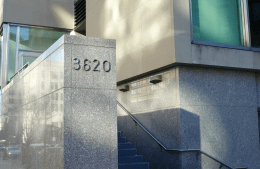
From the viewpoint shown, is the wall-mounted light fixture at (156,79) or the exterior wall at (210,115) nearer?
the exterior wall at (210,115)

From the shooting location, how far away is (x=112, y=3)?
41.7 feet

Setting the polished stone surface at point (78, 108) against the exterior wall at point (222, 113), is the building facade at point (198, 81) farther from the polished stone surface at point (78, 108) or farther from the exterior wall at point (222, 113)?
→ the polished stone surface at point (78, 108)

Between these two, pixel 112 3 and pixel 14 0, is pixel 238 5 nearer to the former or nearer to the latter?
pixel 112 3

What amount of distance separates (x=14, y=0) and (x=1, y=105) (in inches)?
267

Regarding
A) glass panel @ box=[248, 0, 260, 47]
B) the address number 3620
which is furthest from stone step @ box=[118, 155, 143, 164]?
glass panel @ box=[248, 0, 260, 47]

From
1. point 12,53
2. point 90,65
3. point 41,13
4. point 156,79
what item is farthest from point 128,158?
point 41,13

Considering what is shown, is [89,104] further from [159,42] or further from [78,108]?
[159,42]

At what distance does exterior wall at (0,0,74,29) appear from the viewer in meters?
16.8

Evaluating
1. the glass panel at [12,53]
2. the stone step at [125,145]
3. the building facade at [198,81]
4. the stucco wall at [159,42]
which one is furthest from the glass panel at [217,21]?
the glass panel at [12,53]

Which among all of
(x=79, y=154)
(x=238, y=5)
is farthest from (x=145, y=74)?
(x=79, y=154)

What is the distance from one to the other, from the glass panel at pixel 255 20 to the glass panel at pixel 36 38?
1149 cm

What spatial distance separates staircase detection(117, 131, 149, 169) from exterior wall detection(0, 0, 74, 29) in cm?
985

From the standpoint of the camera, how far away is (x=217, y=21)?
973 cm

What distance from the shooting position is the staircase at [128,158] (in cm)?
904
